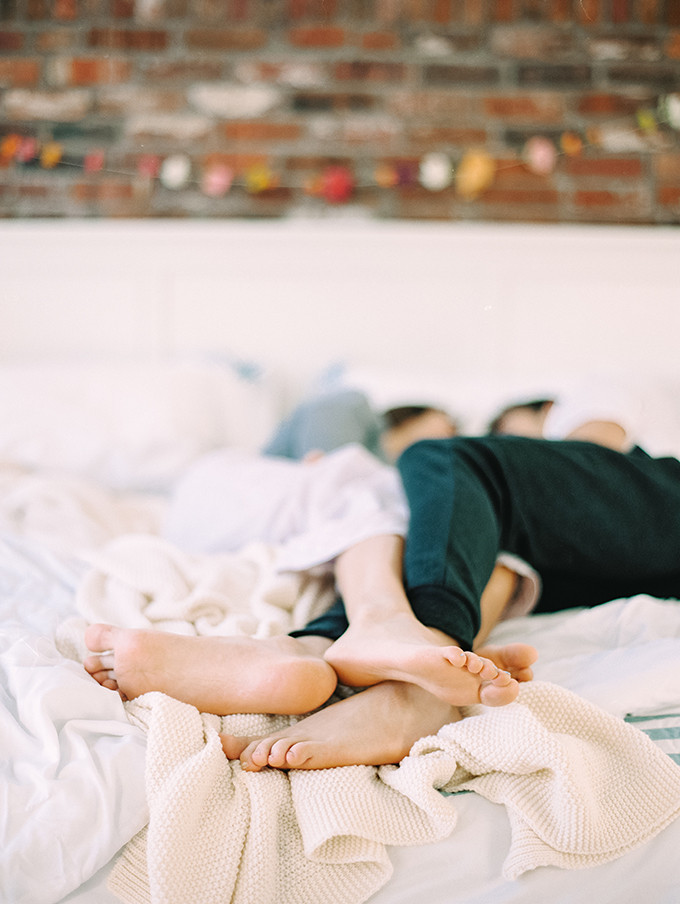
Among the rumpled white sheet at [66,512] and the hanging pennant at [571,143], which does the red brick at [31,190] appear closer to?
the rumpled white sheet at [66,512]

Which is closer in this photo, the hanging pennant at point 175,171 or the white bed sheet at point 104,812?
the white bed sheet at point 104,812

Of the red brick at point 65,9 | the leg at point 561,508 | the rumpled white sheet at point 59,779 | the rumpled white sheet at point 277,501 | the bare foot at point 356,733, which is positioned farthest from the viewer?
the red brick at point 65,9

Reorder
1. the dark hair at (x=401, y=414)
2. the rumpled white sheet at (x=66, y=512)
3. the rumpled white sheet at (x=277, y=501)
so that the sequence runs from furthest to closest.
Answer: the dark hair at (x=401, y=414), the rumpled white sheet at (x=66, y=512), the rumpled white sheet at (x=277, y=501)

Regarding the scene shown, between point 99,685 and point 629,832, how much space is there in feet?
1.71

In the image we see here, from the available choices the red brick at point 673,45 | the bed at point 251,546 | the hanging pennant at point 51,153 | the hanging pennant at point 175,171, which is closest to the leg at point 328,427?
the bed at point 251,546

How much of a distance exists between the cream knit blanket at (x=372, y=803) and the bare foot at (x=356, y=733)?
13mm

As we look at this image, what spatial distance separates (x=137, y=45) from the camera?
2.02 metres

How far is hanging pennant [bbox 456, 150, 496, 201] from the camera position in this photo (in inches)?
80.7

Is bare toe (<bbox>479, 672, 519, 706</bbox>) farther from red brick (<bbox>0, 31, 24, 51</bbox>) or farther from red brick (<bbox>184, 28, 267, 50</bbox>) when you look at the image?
red brick (<bbox>0, 31, 24, 51</bbox>)

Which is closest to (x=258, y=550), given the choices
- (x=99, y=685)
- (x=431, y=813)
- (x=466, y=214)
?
(x=99, y=685)

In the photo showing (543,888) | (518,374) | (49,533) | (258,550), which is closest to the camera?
(543,888)

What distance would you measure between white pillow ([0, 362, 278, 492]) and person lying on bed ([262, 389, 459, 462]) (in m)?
0.17

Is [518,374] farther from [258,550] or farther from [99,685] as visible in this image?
[99,685]

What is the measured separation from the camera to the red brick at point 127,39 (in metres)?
2.01
